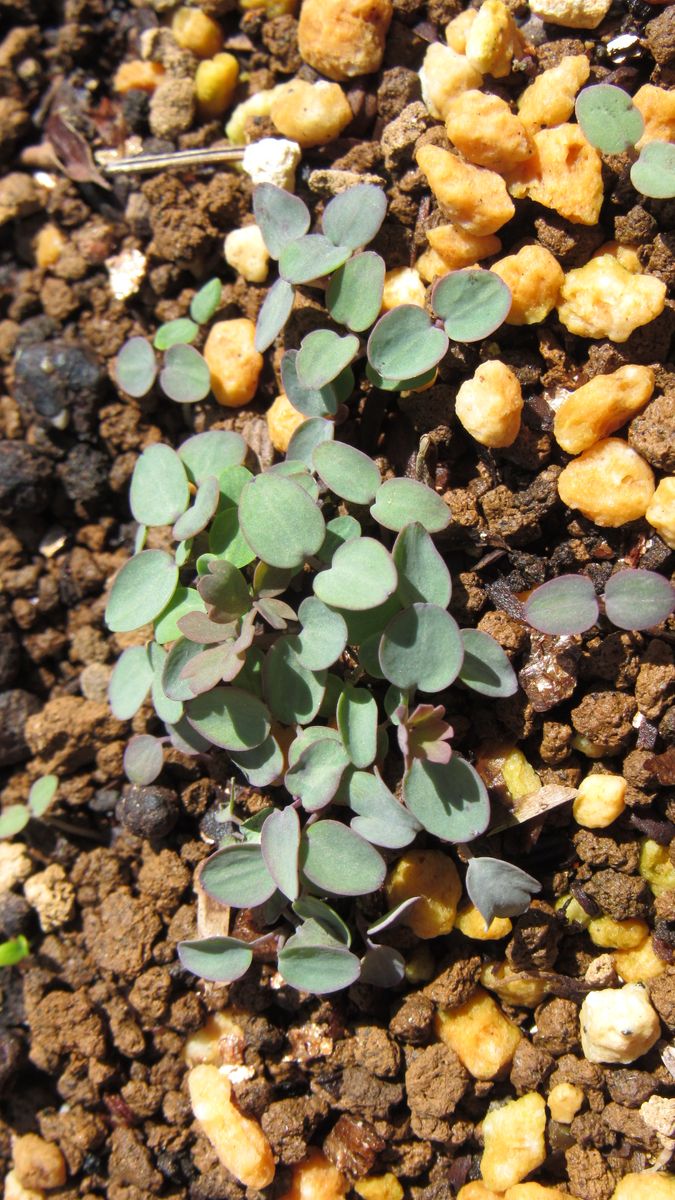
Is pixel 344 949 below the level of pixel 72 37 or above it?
below

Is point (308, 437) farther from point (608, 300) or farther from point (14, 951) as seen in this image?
point (14, 951)

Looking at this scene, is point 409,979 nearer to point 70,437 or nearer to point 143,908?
point 143,908

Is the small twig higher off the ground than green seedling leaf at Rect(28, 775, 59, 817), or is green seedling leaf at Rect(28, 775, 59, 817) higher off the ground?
the small twig

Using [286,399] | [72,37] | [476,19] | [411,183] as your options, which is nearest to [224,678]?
[286,399]

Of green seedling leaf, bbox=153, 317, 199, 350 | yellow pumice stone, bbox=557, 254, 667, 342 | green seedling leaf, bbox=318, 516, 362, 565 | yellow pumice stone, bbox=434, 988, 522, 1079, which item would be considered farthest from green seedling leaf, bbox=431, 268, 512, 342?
yellow pumice stone, bbox=434, 988, 522, 1079

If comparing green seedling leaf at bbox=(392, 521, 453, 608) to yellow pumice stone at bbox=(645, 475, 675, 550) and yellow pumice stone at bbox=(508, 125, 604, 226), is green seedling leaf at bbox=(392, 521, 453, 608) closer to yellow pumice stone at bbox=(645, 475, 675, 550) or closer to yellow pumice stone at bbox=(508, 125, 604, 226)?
yellow pumice stone at bbox=(645, 475, 675, 550)

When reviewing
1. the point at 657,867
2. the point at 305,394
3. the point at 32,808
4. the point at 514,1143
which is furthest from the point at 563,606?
the point at 32,808

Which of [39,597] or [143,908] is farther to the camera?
[39,597]
